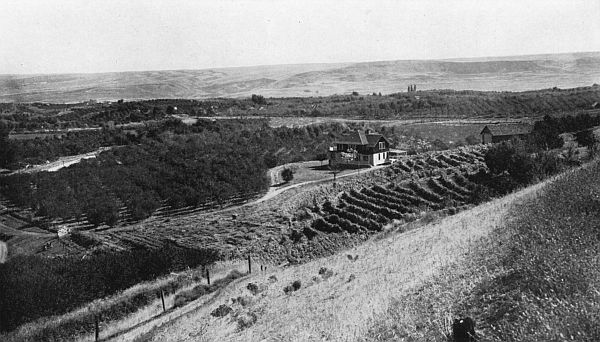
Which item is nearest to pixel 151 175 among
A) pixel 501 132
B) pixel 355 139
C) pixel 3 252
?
pixel 3 252

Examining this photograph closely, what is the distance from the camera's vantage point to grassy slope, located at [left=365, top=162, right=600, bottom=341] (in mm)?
5945

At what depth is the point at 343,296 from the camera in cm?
1320

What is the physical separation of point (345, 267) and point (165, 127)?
189 ft

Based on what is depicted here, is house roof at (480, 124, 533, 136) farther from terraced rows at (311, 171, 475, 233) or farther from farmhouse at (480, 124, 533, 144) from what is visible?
terraced rows at (311, 171, 475, 233)

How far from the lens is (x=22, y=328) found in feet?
70.0

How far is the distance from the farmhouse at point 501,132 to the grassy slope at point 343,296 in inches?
1619

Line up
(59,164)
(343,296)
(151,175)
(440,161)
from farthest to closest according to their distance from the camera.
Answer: (59,164) < (151,175) < (440,161) < (343,296)

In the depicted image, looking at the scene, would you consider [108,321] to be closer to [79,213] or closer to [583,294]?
[79,213]

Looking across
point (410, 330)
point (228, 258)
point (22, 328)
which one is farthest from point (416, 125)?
point (410, 330)

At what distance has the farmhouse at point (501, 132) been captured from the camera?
182 ft

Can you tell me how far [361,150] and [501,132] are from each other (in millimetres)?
20308

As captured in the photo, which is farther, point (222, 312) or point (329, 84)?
point (329, 84)

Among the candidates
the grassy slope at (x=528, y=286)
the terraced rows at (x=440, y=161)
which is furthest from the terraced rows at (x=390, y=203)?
the grassy slope at (x=528, y=286)

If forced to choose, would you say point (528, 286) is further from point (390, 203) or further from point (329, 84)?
point (329, 84)
